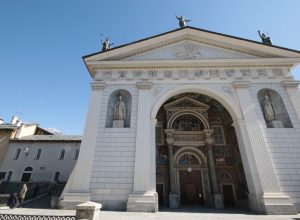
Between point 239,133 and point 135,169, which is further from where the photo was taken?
point 239,133

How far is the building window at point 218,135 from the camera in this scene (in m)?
17.4

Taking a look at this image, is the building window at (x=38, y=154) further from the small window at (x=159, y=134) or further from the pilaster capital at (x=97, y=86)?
the small window at (x=159, y=134)

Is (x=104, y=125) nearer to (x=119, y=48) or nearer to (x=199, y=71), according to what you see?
(x=119, y=48)

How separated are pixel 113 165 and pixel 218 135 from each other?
430 inches

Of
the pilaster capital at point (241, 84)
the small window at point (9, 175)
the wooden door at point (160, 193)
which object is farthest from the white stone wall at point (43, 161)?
the pilaster capital at point (241, 84)

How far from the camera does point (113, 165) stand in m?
11.2

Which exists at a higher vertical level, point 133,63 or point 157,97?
point 133,63

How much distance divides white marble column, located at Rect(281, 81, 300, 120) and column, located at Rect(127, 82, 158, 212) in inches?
389

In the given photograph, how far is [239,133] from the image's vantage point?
12.4 meters


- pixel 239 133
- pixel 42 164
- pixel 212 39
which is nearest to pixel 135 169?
pixel 239 133

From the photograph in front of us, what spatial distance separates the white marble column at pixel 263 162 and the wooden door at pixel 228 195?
598cm

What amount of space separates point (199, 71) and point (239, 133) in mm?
5445

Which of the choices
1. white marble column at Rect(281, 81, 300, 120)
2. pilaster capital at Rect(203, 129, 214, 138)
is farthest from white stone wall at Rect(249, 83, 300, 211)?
pilaster capital at Rect(203, 129, 214, 138)

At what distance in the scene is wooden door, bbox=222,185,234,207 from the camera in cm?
1536
